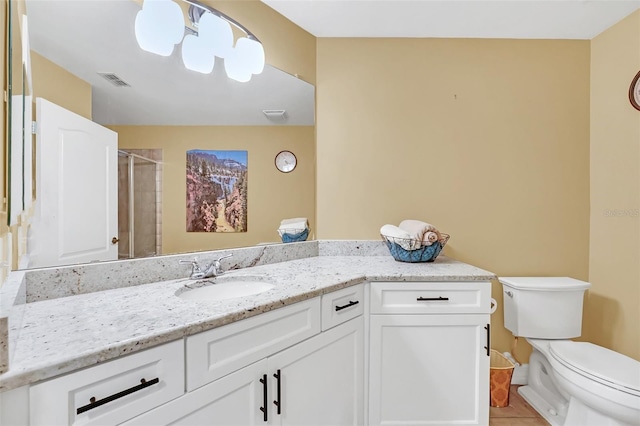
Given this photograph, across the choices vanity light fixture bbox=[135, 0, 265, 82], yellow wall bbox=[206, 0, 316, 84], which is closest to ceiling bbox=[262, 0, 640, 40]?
yellow wall bbox=[206, 0, 316, 84]

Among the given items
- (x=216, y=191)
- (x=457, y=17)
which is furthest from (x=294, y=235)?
(x=457, y=17)

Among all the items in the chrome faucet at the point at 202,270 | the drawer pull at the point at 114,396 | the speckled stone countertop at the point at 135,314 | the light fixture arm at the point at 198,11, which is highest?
the light fixture arm at the point at 198,11

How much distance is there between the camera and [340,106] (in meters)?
2.06

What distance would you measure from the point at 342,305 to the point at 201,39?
1.42 metres

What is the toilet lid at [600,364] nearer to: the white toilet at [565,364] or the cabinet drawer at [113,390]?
the white toilet at [565,364]

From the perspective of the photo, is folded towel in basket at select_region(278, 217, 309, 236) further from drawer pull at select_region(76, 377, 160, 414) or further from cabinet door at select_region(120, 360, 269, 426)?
drawer pull at select_region(76, 377, 160, 414)

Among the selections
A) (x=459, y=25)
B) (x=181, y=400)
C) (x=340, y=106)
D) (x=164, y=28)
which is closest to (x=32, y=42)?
(x=164, y=28)

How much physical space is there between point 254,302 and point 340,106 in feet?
4.89

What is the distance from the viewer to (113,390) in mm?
699

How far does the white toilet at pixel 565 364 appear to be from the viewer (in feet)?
4.34

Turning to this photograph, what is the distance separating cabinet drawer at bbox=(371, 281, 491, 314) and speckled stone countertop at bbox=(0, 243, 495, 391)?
37 mm

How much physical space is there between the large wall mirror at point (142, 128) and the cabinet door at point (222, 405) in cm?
68

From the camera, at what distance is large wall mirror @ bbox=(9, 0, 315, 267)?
103 centimetres

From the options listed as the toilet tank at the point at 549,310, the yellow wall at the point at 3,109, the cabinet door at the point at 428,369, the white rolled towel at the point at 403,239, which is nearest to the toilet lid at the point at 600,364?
the toilet tank at the point at 549,310
